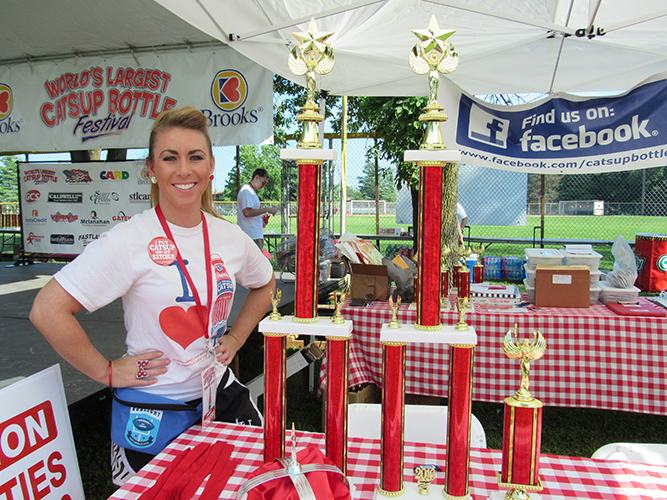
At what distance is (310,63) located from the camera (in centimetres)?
94

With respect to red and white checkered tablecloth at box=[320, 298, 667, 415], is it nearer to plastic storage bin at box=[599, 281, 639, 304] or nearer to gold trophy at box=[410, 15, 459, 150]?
plastic storage bin at box=[599, 281, 639, 304]

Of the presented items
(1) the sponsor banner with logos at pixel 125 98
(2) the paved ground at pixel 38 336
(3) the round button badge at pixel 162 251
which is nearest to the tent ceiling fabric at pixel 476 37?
(1) the sponsor banner with logos at pixel 125 98

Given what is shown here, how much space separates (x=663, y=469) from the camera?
1115 millimetres

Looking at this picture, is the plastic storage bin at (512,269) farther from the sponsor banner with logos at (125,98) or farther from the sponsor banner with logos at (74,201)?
the sponsor banner with logos at (74,201)

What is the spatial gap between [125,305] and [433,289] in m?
0.89

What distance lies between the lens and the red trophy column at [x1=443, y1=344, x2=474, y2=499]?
912mm

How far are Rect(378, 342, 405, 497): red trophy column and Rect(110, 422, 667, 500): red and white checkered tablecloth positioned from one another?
0.26 feet

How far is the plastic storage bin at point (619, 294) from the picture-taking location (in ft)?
9.64

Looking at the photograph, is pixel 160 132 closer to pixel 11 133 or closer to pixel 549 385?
pixel 549 385

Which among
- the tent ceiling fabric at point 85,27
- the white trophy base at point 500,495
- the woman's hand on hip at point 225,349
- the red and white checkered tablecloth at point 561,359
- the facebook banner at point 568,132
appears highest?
the tent ceiling fabric at point 85,27

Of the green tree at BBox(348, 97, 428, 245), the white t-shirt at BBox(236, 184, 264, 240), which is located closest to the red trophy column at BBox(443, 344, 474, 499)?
the white t-shirt at BBox(236, 184, 264, 240)

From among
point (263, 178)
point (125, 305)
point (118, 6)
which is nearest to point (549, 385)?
point (125, 305)

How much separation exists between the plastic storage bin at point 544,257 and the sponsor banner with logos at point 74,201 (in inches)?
162

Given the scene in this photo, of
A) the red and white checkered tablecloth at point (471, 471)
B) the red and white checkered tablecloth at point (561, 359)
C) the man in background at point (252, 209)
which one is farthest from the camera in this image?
the man in background at point (252, 209)
